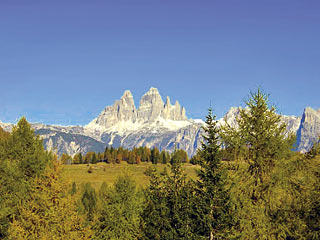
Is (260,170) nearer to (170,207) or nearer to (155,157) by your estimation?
(170,207)

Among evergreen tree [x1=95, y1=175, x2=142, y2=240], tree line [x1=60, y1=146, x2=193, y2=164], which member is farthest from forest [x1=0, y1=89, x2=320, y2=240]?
tree line [x1=60, y1=146, x2=193, y2=164]

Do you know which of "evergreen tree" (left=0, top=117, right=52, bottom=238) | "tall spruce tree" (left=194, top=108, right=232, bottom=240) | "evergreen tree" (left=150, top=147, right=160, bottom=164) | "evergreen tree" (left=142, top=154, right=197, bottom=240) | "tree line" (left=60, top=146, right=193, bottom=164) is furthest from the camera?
"evergreen tree" (left=150, top=147, right=160, bottom=164)

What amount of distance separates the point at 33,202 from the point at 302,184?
20.6 meters

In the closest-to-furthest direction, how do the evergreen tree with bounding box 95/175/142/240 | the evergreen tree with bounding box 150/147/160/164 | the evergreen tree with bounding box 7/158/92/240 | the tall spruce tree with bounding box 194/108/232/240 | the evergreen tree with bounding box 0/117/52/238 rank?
the tall spruce tree with bounding box 194/108/232/240
the evergreen tree with bounding box 7/158/92/240
the evergreen tree with bounding box 95/175/142/240
the evergreen tree with bounding box 0/117/52/238
the evergreen tree with bounding box 150/147/160/164

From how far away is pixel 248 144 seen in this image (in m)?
25.2

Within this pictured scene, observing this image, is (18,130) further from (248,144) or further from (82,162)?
(82,162)

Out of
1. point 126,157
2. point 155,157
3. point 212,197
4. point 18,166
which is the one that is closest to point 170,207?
point 212,197

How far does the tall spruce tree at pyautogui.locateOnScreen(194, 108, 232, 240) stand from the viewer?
21.9 metres

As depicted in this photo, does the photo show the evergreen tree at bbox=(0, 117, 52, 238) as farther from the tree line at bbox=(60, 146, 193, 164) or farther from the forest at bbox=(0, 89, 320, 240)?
the tree line at bbox=(60, 146, 193, 164)

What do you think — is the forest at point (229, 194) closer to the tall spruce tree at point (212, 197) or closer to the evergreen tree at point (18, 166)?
the tall spruce tree at point (212, 197)

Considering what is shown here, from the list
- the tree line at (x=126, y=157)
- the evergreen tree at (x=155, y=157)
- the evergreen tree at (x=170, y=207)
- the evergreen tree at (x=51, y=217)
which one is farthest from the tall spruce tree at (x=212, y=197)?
the evergreen tree at (x=155, y=157)

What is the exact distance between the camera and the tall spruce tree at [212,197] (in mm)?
21938

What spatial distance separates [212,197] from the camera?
22.5m

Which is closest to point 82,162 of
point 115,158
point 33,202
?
point 115,158
